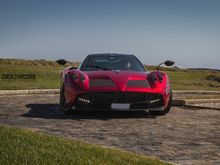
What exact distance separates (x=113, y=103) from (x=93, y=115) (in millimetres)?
795

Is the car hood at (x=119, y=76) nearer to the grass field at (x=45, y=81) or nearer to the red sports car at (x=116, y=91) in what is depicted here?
the red sports car at (x=116, y=91)

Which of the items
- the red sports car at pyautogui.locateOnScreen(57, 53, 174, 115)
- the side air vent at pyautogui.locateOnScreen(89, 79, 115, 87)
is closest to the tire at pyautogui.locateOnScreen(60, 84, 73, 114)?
the red sports car at pyautogui.locateOnScreen(57, 53, 174, 115)

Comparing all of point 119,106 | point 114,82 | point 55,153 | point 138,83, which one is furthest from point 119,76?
point 55,153

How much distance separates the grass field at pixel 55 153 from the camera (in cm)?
372

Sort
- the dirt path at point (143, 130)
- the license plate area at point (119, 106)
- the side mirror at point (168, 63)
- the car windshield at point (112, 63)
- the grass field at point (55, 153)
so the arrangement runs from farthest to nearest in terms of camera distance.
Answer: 1. the side mirror at point (168, 63)
2. the car windshield at point (112, 63)
3. the license plate area at point (119, 106)
4. the dirt path at point (143, 130)
5. the grass field at point (55, 153)

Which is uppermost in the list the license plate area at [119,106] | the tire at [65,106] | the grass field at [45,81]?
the license plate area at [119,106]

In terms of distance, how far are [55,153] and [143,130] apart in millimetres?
2409

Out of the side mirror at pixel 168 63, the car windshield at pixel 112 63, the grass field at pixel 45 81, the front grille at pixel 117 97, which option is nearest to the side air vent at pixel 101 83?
the front grille at pixel 117 97

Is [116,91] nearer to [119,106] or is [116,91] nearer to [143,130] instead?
[119,106]

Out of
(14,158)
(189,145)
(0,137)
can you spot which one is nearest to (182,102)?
(189,145)

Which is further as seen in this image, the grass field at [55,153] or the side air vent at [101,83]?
the side air vent at [101,83]

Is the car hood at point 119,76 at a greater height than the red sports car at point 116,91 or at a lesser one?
greater

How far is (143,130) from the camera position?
6160mm

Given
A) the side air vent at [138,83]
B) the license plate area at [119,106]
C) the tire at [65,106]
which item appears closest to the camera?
the license plate area at [119,106]
